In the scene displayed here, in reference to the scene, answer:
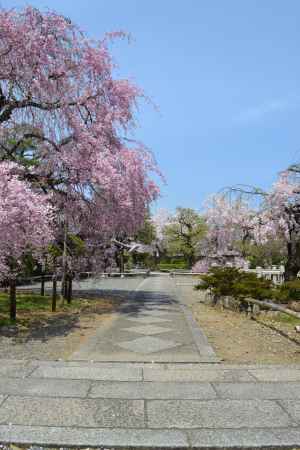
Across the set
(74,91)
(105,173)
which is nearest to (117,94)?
(74,91)

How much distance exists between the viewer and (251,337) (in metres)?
9.52

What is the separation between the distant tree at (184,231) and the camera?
58.9m

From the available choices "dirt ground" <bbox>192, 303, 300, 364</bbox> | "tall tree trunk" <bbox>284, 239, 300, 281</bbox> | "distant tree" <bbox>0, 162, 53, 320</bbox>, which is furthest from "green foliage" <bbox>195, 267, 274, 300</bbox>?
"distant tree" <bbox>0, 162, 53, 320</bbox>

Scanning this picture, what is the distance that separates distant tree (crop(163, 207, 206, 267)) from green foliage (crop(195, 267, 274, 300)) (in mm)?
40936

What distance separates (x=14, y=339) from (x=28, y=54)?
24.5ft

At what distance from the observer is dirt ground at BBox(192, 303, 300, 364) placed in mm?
7465

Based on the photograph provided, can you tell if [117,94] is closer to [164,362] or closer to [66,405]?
[164,362]

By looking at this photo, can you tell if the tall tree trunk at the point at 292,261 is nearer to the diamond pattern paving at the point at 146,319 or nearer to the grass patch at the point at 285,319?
the grass patch at the point at 285,319

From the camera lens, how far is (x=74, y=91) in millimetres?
13992

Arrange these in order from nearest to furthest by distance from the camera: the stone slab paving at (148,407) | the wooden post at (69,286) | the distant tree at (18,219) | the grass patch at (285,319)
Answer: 1. the stone slab paving at (148,407)
2. the distant tree at (18,219)
3. the grass patch at (285,319)
4. the wooden post at (69,286)

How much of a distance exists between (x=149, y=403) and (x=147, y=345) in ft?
11.8

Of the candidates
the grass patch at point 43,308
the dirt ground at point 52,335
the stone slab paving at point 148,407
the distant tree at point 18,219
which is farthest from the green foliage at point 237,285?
the stone slab paving at point 148,407

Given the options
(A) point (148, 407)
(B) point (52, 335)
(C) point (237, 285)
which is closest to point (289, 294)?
(C) point (237, 285)

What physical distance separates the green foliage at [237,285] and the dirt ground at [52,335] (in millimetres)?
4001
